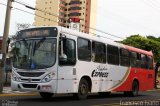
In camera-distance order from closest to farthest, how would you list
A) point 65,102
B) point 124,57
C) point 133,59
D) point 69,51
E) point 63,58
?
point 65,102
point 63,58
point 69,51
point 124,57
point 133,59

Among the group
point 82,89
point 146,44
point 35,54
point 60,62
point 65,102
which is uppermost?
point 146,44

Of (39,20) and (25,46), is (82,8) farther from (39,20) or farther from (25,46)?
(25,46)

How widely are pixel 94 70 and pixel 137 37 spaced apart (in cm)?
5553

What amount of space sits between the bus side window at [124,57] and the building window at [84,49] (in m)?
3.99

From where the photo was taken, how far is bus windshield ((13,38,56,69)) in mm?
16609

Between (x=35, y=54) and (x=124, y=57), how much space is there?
765 centimetres

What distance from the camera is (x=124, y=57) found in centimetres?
2308

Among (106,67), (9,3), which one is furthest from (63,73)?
(9,3)

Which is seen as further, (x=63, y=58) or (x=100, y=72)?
(x=100, y=72)

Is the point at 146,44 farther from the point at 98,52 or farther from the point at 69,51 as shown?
the point at 69,51

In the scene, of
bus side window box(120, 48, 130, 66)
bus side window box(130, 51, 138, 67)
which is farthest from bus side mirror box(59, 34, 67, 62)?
bus side window box(130, 51, 138, 67)

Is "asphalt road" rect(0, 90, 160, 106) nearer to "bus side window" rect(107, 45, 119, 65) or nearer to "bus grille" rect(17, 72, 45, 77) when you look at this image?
"bus grille" rect(17, 72, 45, 77)

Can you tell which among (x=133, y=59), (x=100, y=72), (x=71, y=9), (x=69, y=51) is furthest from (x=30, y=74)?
(x=71, y=9)

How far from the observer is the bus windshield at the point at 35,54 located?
1661 cm
